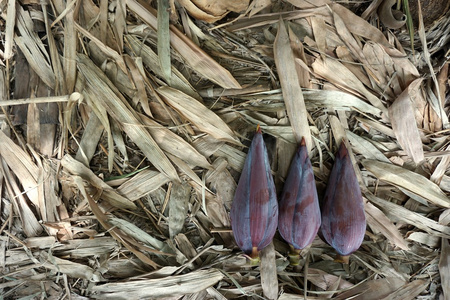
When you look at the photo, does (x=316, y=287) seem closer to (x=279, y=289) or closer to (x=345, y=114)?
(x=279, y=289)

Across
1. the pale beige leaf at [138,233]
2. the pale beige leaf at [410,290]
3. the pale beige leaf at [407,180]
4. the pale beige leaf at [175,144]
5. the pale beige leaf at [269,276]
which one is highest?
the pale beige leaf at [175,144]

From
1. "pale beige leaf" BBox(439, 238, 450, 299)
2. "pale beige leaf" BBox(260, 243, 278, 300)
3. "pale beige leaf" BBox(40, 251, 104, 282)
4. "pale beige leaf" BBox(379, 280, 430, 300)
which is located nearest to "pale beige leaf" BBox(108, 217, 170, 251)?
"pale beige leaf" BBox(40, 251, 104, 282)

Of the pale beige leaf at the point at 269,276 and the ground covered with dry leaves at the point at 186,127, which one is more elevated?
the ground covered with dry leaves at the point at 186,127

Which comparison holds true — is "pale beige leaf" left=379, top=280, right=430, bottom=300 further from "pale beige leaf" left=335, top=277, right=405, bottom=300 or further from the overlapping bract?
the overlapping bract

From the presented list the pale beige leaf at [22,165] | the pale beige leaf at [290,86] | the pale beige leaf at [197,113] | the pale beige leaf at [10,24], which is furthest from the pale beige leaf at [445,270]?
the pale beige leaf at [10,24]

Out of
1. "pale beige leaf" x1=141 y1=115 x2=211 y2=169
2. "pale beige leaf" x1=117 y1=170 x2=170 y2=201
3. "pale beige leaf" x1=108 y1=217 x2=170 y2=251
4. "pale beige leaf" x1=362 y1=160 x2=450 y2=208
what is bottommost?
"pale beige leaf" x1=108 y1=217 x2=170 y2=251

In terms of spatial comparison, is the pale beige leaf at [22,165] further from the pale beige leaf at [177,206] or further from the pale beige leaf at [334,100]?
the pale beige leaf at [334,100]

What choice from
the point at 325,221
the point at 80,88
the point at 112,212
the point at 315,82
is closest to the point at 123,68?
the point at 80,88

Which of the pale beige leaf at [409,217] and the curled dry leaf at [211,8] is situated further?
the pale beige leaf at [409,217]

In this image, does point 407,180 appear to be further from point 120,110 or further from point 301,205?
point 120,110
